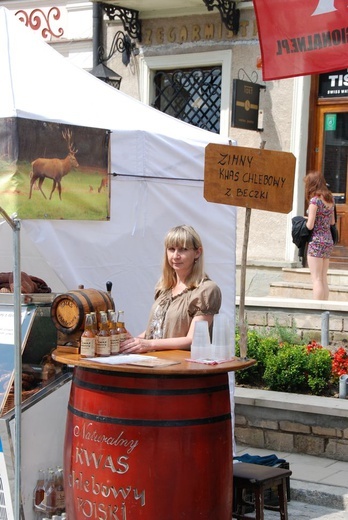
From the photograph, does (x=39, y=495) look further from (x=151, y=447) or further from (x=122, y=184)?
(x=122, y=184)

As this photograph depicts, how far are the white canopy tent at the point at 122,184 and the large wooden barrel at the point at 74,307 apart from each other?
0.60m

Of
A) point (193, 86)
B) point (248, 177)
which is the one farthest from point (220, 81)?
point (248, 177)

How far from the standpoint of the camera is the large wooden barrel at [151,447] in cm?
434

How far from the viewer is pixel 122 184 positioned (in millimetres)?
5945

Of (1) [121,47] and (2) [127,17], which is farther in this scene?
(1) [121,47]

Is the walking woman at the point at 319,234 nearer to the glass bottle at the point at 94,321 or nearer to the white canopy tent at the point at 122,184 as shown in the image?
the white canopy tent at the point at 122,184

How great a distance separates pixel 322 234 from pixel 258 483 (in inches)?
197

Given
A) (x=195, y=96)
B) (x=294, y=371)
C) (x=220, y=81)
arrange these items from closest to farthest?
(x=294, y=371) → (x=220, y=81) → (x=195, y=96)

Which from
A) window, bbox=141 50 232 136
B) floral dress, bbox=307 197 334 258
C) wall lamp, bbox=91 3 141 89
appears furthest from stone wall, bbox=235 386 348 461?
wall lamp, bbox=91 3 141 89

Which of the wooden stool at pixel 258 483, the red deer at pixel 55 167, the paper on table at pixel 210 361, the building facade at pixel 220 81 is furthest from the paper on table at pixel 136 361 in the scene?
the building facade at pixel 220 81

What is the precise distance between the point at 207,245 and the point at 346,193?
230 inches

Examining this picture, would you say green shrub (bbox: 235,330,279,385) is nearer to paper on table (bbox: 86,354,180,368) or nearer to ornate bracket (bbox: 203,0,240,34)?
paper on table (bbox: 86,354,180,368)

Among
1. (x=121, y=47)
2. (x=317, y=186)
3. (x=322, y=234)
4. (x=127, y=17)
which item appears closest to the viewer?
(x=317, y=186)

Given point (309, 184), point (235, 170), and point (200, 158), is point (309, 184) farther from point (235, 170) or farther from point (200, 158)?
point (235, 170)
